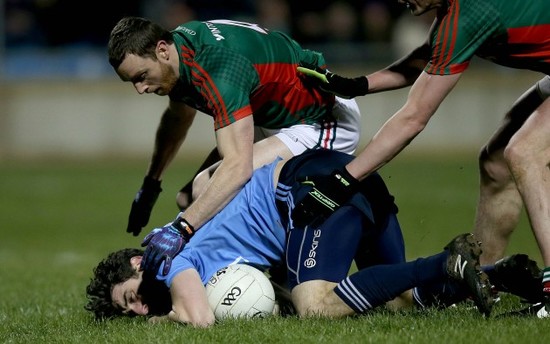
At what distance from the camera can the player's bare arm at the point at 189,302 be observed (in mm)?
6328

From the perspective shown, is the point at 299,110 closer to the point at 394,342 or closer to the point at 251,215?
the point at 251,215

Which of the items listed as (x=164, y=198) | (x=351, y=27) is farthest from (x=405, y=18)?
(x=164, y=198)

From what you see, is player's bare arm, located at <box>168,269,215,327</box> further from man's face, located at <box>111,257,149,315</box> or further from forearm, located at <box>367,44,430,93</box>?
forearm, located at <box>367,44,430,93</box>

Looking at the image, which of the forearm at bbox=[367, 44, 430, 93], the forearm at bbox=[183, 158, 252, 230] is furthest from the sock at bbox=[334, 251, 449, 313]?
the forearm at bbox=[367, 44, 430, 93]

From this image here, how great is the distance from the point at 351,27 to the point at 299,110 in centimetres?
1549

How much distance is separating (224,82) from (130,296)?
1566 mm

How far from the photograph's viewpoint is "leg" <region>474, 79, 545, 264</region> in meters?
7.55

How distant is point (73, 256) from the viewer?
12.3 meters

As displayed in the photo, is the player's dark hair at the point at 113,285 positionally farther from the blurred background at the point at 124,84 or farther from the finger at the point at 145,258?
the blurred background at the point at 124,84

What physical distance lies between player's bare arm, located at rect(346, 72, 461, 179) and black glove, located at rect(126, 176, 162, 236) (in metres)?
2.48

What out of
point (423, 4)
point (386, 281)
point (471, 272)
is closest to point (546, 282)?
point (471, 272)

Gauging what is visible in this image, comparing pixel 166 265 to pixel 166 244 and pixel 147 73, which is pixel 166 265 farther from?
pixel 147 73

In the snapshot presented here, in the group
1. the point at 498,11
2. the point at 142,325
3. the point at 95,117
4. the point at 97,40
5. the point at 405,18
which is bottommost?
the point at 95,117

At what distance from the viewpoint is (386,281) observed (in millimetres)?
6301
